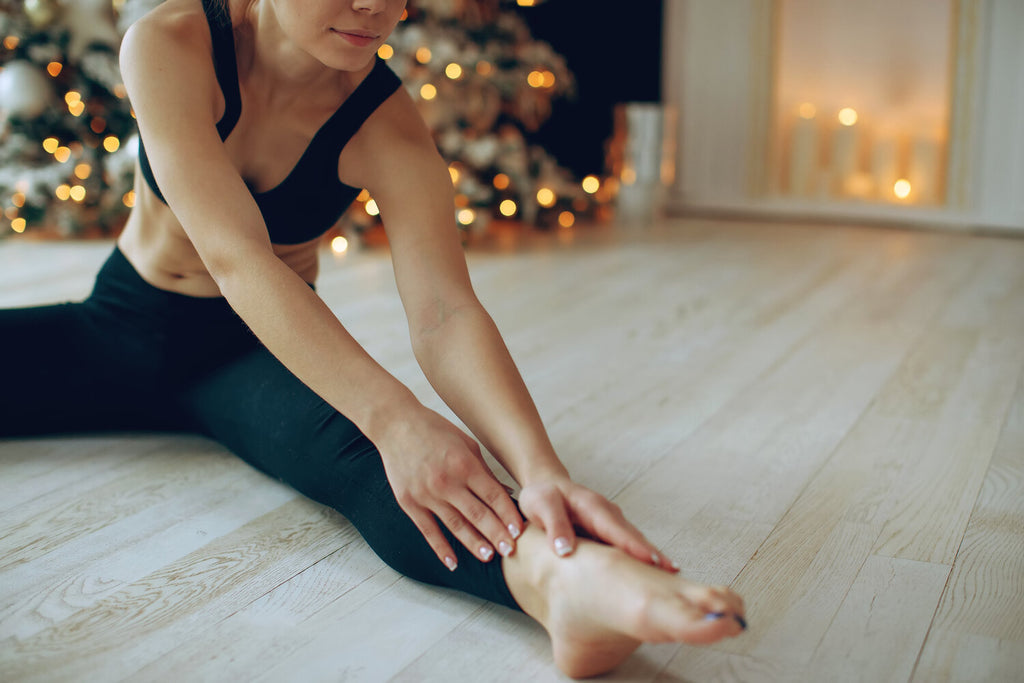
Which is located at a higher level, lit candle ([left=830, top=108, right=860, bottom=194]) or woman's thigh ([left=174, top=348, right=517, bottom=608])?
lit candle ([left=830, top=108, right=860, bottom=194])

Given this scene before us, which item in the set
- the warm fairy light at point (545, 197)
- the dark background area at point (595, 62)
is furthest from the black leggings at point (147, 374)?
the dark background area at point (595, 62)

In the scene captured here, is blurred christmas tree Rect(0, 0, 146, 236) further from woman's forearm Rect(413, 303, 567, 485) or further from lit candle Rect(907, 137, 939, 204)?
lit candle Rect(907, 137, 939, 204)

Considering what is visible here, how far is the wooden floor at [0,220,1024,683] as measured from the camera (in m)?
1.01

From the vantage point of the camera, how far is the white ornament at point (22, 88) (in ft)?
10.2

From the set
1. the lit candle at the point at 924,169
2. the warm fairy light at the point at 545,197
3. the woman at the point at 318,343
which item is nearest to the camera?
the woman at the point at 318,343

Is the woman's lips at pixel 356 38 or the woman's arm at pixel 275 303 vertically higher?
the woman's lips at pixel 356 38

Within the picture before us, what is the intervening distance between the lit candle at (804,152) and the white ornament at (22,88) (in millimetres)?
2756

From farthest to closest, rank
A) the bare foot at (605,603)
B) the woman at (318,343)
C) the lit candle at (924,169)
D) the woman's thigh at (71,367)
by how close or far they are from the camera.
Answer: the lit candle at (924,169) < the woman's thigh at (71,367) < the woman at (318,343) < the bare foot at (605,603)

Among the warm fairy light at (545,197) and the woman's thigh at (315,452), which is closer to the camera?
the woman's thigh at (315,452)

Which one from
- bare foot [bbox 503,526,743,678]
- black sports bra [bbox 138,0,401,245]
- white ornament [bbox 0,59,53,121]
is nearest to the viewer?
bare foot [bbox 503,526,743,678]

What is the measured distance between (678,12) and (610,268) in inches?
60.7

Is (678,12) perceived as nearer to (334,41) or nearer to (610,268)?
(610,268)

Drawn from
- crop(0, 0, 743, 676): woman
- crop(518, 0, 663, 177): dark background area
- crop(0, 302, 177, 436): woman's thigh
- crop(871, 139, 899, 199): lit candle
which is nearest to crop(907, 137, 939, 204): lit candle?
crop(871, 139, 899, 199): lit candle

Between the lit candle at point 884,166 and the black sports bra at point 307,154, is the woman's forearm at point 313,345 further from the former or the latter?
the lit candle at point 884,166
